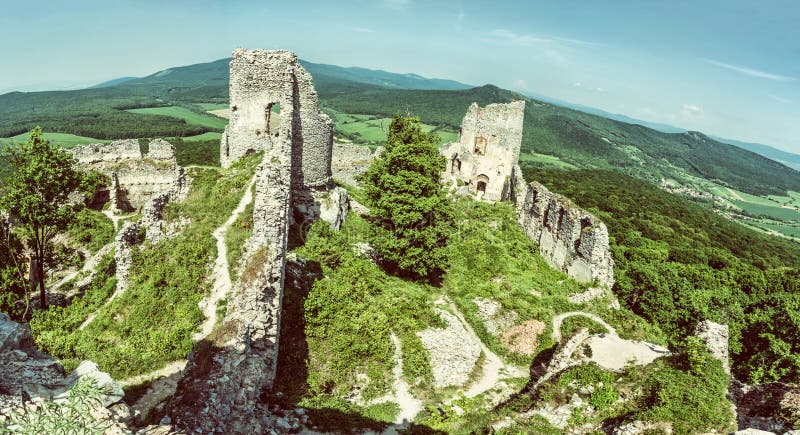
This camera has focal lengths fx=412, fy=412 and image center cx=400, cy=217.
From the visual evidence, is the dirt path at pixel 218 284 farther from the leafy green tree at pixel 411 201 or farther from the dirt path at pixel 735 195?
the dirt path at pixel 735 195

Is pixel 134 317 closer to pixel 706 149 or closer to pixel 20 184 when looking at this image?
pixel 20 184

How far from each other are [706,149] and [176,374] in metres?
234

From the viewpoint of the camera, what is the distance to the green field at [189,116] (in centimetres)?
10968

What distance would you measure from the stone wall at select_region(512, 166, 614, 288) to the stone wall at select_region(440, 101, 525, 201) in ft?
24.3

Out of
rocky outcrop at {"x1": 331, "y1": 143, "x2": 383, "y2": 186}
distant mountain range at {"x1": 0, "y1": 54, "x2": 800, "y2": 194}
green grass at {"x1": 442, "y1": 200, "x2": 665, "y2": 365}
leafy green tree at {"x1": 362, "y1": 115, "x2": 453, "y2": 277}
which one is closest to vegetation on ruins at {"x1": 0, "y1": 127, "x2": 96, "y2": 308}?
leafy green tree at {"x1": 362, "y1": 115, "x2": 453, "y2": 277}

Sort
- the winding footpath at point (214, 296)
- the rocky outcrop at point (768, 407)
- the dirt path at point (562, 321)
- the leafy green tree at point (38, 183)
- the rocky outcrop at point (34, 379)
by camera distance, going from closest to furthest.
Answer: the rocky outcrop at point (34, 379) → the rocky outcrop at point (768, 407) → the winding footpath at point (214, 296) → the leafy green tree at point (38, 183) → the dirt path at point (562, 321)

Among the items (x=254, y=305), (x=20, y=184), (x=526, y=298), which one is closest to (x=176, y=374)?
(x=254, y=305)

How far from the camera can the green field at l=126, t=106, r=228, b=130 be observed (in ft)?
360

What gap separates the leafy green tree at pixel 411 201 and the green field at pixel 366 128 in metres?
73.9

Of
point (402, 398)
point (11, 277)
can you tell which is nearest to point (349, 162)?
point (11, 277)

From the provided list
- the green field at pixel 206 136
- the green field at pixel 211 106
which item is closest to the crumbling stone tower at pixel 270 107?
the green field at pixel 206 136

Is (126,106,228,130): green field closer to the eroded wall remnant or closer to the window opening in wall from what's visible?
the window opening in wall

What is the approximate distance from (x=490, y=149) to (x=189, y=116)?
111 meters

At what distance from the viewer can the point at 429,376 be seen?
1398cm
